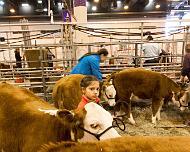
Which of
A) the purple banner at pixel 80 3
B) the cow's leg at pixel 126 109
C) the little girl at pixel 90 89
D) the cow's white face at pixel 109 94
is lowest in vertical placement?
the cow's leg at pixel 126 109

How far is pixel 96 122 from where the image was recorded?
1.96m

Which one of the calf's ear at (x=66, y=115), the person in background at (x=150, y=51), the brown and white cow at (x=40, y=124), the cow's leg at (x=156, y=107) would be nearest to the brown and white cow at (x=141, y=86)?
the cow's leg at (x=156, y=107)

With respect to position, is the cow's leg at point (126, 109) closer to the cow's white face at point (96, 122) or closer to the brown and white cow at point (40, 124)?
the brown and white cow at point (40, 124)

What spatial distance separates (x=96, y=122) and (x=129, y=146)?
1.91 ft

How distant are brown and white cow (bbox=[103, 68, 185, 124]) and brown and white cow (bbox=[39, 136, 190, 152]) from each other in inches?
135

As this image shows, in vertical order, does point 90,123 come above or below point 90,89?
below

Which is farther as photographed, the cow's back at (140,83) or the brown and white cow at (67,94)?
the cow's back at (140,83)

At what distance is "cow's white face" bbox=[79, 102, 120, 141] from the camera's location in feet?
6.33

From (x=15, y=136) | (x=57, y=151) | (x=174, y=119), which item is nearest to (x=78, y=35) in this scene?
(x=174, y=119)

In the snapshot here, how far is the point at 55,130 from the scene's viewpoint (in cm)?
228

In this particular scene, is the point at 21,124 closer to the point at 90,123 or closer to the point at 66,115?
the point at 66,115

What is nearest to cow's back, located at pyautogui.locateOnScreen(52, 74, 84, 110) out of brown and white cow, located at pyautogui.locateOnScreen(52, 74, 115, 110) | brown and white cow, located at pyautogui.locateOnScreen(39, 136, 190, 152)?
brown and white cow, located at pyautogui.locateOnScreen(52, 74, 115, 110)

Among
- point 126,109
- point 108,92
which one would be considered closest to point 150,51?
point 126,109

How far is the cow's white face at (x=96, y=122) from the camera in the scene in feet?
6.33
